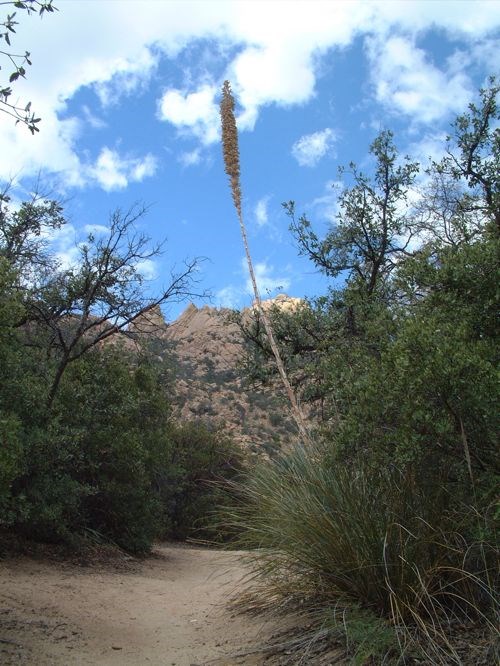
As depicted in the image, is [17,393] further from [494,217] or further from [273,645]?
[494,217]

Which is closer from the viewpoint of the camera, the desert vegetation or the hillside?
the desert vegetation

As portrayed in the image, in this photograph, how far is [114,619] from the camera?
758 cm

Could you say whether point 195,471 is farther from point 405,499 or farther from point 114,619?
point 405,499

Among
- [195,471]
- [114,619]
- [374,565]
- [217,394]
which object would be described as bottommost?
[114,619]

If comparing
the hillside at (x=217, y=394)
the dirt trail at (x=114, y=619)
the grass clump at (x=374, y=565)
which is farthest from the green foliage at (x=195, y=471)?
the grass clump at (x=374, y=565)

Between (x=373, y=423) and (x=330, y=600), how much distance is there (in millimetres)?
1693

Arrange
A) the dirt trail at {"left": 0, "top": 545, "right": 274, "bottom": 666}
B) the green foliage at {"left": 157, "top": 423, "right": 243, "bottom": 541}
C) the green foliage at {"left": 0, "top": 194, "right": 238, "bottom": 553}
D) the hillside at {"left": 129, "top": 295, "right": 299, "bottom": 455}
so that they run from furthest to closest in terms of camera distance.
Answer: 1. the hillside at {"left": 129, "top": 295, "right": 299, "bottom": 455}
2. the green foliage at {"left": 157, "top": 423, "right": 243, "bottom": 541}
3. the green foliage at {"left": 0, "top": 194, "right": 238, "bottom": 553}
4. the dirt trail at {"left": 0, "top": 545, "right": 274, "bottom": 666}

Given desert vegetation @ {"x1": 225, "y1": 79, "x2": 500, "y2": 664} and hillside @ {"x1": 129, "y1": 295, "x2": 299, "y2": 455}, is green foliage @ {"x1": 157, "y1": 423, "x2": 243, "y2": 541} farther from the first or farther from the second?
desert vegetation @ {"x1": 225, "y1": 79, "x2": 500, "y2": 664}

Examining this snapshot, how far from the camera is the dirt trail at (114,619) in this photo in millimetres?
5727

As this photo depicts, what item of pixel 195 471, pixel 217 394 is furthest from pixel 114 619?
pixel 217 394

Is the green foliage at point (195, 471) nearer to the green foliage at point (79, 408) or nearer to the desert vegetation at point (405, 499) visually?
the green foliage at point (79, 408)

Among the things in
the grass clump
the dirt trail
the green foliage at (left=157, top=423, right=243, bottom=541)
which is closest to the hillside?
the green foliage at (left=157, top=423, right=243, bottom=541)

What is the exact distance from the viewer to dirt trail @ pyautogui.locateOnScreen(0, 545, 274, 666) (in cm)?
573

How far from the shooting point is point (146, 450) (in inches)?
580
